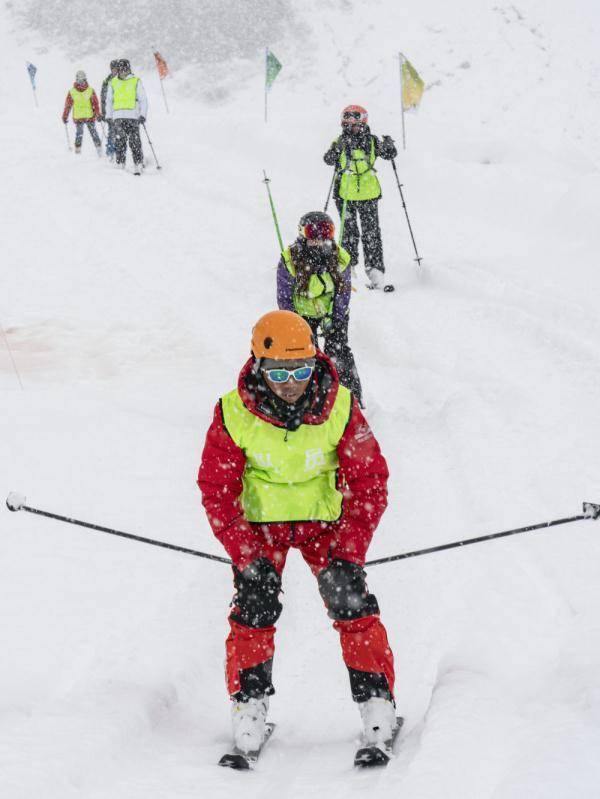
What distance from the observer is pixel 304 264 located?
22.6 ft

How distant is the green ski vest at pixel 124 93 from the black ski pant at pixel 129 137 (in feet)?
0.76

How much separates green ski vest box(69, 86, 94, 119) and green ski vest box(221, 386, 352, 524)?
14.3 meters

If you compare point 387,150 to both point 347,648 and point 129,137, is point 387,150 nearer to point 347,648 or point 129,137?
point 129,137

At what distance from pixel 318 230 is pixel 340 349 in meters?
1.08

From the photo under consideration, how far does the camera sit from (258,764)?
3.67 meters

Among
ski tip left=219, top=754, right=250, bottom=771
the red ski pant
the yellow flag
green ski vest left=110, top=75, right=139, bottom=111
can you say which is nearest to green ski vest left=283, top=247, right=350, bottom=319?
the red ski pant

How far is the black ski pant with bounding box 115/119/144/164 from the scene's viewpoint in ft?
48.6

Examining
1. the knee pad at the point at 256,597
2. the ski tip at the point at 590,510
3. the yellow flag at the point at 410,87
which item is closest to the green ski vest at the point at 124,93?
the yellow flag at the point at 410,87

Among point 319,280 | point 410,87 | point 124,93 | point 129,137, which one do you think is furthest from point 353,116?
point 124,93

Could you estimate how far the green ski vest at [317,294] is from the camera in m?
6.98

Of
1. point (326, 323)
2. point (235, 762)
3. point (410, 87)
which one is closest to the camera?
point (235, 762)

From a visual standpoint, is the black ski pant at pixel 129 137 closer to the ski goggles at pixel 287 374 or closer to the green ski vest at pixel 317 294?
the green ski vest at pixel 317 294

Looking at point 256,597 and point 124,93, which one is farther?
point 124,93

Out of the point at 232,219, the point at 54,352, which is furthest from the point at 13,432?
the point at 232,219
